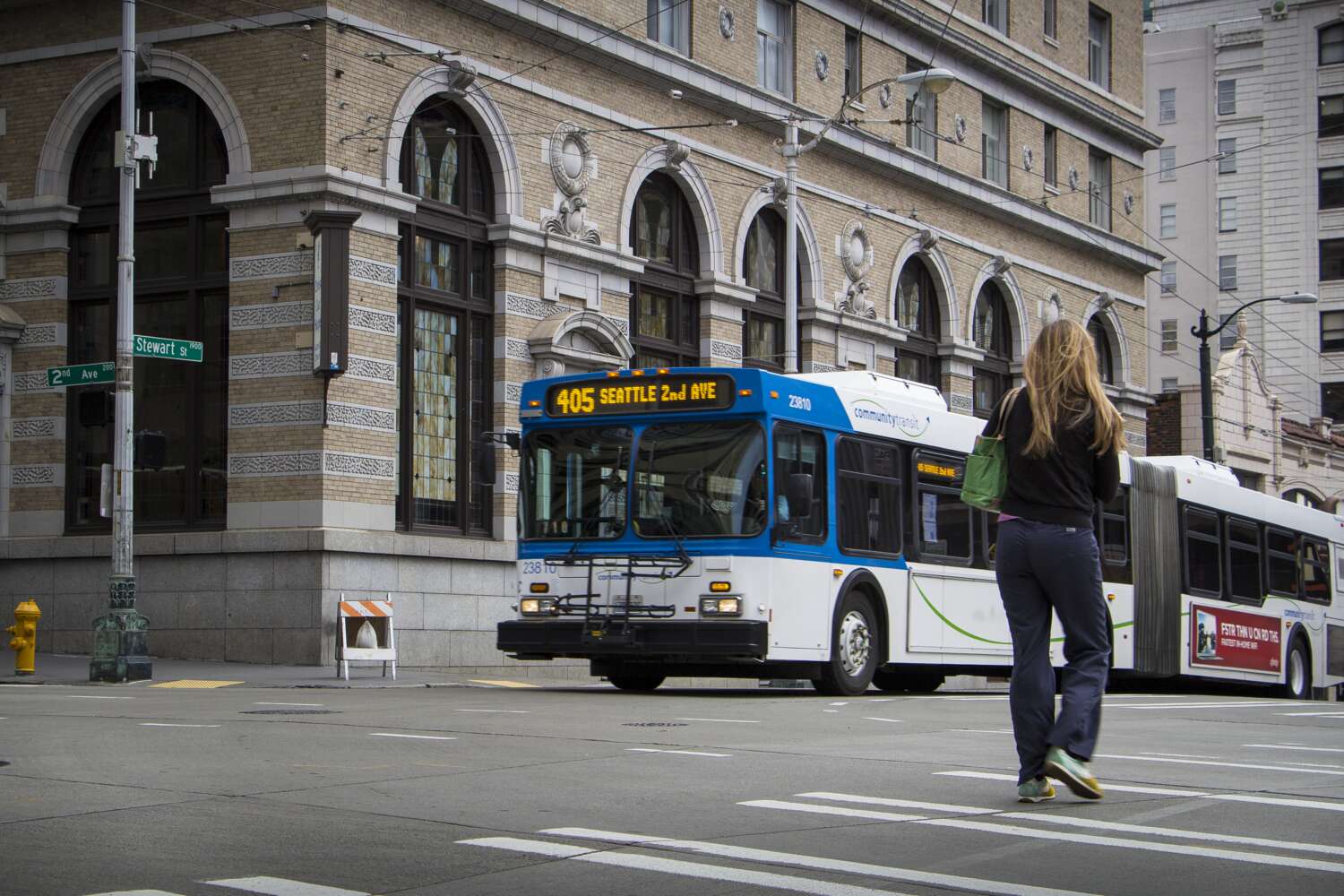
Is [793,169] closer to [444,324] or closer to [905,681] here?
[444,324]

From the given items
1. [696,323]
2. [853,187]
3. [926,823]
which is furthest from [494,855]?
[853,187]

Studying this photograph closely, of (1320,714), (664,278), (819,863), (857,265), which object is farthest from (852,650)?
(857,265)

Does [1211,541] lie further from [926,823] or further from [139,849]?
[139,849]

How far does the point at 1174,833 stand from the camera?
6906 mm

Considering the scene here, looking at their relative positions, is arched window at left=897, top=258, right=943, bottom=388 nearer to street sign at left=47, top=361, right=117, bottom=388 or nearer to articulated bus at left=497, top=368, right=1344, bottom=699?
articulated bus at left=497, top=368, right=1344, bottom=699

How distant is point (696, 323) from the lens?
31.9m

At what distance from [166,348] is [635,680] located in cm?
661

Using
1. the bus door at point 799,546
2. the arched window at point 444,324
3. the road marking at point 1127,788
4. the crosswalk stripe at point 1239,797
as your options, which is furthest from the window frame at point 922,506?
the crosswalk stripe at point 1239,797

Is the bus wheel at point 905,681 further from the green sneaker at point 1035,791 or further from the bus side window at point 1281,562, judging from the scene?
the green sneaker at point 1035,791

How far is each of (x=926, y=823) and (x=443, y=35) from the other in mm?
21129

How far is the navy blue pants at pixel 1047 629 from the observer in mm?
7699

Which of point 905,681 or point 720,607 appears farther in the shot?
point 905,681

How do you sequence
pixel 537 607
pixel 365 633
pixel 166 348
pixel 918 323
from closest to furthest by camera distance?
pixel 537 607 < pixel 166 348 < pixel 365 633 < pixel 918 323

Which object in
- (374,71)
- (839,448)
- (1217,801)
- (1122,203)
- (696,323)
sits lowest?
(1217,801)
